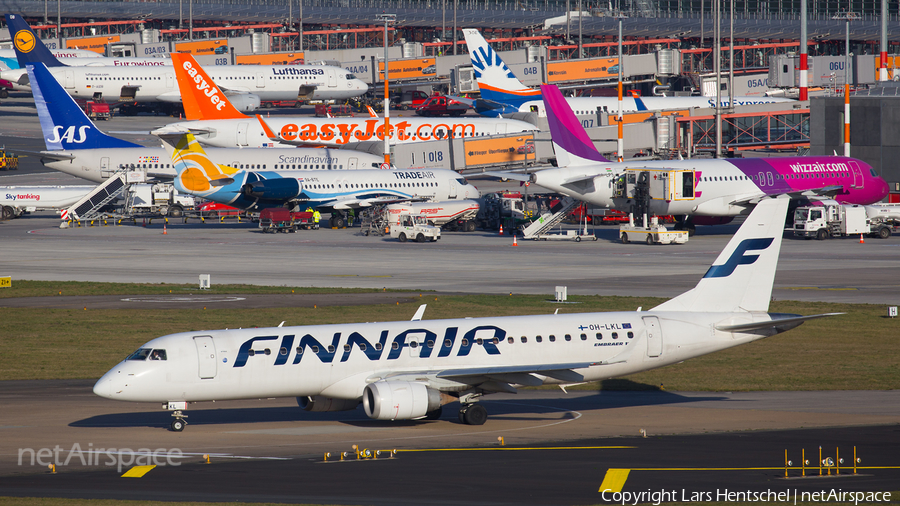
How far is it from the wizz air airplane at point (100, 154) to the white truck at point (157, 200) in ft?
4.70

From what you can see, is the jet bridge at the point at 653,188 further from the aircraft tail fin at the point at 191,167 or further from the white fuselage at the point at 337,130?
the white fuselage at the point at 337,130

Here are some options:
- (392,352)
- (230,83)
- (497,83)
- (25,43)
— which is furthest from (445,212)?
(230,83)

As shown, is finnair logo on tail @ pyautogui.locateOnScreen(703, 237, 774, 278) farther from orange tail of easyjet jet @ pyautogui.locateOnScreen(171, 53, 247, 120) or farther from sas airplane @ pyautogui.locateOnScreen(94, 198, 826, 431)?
orange tail of easyjet jet @ pyautogui.locateOnScreen(171, 53, 247, 120)

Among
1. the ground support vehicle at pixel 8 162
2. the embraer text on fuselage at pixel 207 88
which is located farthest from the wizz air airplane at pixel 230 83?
the embraer text on fuselage at pixel 207 88

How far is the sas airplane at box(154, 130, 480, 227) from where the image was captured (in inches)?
3300

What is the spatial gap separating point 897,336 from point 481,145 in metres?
65.8

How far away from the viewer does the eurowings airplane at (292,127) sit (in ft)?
355

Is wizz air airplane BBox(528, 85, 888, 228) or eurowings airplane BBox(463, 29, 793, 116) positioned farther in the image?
eurowings airplane BBox(463, 29, 793, 116)

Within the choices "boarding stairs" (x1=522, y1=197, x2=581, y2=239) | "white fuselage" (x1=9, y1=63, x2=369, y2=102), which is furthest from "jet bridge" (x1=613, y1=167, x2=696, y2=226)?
"white fuselage" (x1=9, y1=63, x2=369, y2=102)

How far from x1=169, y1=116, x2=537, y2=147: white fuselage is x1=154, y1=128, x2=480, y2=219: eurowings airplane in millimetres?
20030

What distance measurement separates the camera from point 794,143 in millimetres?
112250

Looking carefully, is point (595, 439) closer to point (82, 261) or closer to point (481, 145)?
point (82, 261)

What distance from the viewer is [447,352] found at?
3147cm

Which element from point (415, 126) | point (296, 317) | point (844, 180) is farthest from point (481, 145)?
point (296, 317)
